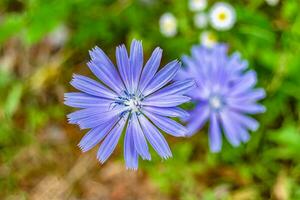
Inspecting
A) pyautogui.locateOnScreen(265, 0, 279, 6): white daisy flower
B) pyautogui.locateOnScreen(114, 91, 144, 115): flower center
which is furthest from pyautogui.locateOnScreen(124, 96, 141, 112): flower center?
pyautogui.locateOnScreen(265, 0, 279, 6): white daisy flower

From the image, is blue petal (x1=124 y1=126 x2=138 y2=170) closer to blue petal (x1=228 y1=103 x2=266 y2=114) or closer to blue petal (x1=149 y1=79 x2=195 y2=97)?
blue petal (x1=149 y1=79 x2=195 y2=97)

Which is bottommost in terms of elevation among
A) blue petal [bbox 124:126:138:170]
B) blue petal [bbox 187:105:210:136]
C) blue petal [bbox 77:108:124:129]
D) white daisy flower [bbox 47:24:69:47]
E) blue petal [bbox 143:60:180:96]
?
blue petal [bbox 124:126:138:170]

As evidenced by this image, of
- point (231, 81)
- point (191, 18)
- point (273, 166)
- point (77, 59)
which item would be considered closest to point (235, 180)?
Answer: point (273, 166)

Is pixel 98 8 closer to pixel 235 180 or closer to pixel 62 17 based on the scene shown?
pixel 62 17

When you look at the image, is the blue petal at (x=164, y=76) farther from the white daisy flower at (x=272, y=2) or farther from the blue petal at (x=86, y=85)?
the white daisy flower at (x=272, y=2)

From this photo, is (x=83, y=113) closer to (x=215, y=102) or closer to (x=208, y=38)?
(x=215, y=102)

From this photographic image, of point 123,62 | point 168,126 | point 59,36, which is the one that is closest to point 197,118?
point 168,126

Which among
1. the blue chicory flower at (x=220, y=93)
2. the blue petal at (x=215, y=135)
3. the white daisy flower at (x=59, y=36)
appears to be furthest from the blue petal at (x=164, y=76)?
the white daisy flower at (x=59, y=36)

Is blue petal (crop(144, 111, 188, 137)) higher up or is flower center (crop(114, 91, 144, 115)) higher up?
flower center (crop(114, 91, 144, 115))
